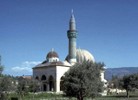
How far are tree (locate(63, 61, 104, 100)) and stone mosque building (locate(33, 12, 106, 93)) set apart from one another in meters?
57.1

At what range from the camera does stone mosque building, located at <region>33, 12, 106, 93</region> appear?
10306 cm

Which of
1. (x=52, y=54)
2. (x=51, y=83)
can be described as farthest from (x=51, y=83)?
(x=52, y=54)

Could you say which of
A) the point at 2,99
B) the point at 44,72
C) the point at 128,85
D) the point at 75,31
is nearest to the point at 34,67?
the point at 44,72

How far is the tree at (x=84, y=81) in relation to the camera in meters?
42.1

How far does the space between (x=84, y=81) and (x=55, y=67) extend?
61041mm

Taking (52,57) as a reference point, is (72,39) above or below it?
A: above

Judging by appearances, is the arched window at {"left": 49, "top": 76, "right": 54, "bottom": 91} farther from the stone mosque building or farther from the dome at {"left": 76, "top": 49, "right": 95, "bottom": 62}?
the dome at {"left": 76, "top": 49, "right": 95, "bottom": 62}

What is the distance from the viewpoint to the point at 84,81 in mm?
42344

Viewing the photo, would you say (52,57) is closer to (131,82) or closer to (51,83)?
(51,83)

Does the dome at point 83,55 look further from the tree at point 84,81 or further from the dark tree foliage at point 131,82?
the tree at point 84,81

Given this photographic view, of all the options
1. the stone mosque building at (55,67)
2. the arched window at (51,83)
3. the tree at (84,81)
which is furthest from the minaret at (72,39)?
the tree at (84,81)

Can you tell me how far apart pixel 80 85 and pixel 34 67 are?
72.1m

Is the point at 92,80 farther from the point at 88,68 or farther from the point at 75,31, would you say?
the point at 75,31

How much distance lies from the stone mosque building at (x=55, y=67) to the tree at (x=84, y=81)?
2248 inches
